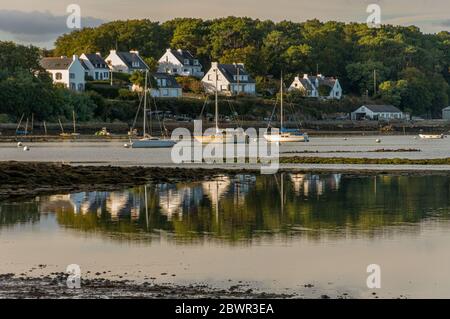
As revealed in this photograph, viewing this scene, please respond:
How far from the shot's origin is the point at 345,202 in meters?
33.0

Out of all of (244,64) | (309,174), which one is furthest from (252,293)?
(244,64)

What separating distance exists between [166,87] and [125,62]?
265 inches

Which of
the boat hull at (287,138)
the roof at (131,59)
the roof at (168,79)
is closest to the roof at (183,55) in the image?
the roof at (131,59)

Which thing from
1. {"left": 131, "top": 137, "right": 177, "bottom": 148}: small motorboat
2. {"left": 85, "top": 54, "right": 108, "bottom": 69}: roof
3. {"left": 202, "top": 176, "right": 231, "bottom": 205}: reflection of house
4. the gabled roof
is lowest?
{"left": 202, "top": 176, "right": 231, "bottom": 205}: reflection of house

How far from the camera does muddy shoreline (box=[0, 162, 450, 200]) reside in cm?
3728

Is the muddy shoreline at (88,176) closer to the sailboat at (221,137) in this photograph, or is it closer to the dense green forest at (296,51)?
the sailboat at (221,137)

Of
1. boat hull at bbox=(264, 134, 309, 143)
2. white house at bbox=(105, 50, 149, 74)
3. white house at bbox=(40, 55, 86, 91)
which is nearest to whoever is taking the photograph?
boat hull at bbox=(264, 134, 309, 143)

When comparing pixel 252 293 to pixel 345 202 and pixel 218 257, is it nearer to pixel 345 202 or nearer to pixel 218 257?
pixel 218 257

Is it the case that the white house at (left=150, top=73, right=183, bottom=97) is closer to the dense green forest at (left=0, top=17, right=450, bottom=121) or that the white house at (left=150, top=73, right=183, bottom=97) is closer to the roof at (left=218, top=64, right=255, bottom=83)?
the dense green forest at (left=0, top=17, right=450, bottom=121)

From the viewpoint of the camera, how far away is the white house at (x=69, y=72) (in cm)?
11450

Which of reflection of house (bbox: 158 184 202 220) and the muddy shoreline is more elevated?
the muddy shoreline

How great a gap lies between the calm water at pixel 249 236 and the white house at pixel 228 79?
9341 cm

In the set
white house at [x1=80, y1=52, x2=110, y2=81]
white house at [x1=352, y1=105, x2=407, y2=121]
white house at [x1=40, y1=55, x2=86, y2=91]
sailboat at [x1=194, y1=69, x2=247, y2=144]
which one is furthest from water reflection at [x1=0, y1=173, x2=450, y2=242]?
white house at [x1=352, y1=105, x2=407, y2=121]

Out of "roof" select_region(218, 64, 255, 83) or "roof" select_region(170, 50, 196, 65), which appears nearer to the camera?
"roof" select_region(218, 64, 255, 83)
